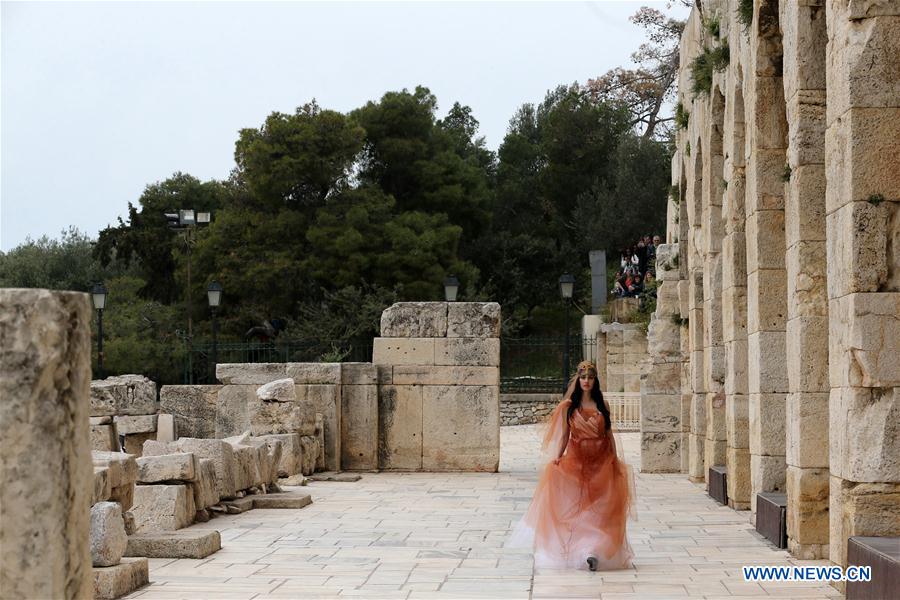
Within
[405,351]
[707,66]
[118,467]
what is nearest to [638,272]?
[405,351]

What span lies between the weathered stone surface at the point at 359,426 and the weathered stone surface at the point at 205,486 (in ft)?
18.7

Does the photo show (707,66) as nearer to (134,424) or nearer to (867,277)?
(867,277)

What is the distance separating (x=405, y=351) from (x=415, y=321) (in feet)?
1.49

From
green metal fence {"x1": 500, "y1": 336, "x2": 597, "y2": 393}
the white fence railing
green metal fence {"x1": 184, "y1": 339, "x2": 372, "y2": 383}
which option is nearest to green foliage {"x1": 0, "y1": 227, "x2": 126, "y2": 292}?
green metal fence {"x1": 184, "y1": 339, "x2": 372, "y2": 383}

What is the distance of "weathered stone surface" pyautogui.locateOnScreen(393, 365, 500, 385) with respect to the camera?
17172 mm

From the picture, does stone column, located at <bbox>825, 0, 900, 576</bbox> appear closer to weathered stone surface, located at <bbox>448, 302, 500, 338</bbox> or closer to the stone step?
the stone step

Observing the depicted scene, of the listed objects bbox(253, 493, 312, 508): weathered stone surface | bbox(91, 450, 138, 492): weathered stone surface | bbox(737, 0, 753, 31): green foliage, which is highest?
bbox(737, 0, 753, 31): green foliage

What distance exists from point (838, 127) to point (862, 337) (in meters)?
1.36

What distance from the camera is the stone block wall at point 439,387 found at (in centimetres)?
1716

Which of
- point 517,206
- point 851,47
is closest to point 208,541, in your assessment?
point 851,47

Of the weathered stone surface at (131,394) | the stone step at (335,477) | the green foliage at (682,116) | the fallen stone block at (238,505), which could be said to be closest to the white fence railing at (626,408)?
the green foliage at (682,116)

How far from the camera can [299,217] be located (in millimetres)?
36219

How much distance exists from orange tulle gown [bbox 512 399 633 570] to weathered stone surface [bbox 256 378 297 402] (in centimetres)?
654

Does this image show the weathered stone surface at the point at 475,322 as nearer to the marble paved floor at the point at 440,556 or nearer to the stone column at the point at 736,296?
the marble paved floor at the point at 440,556
